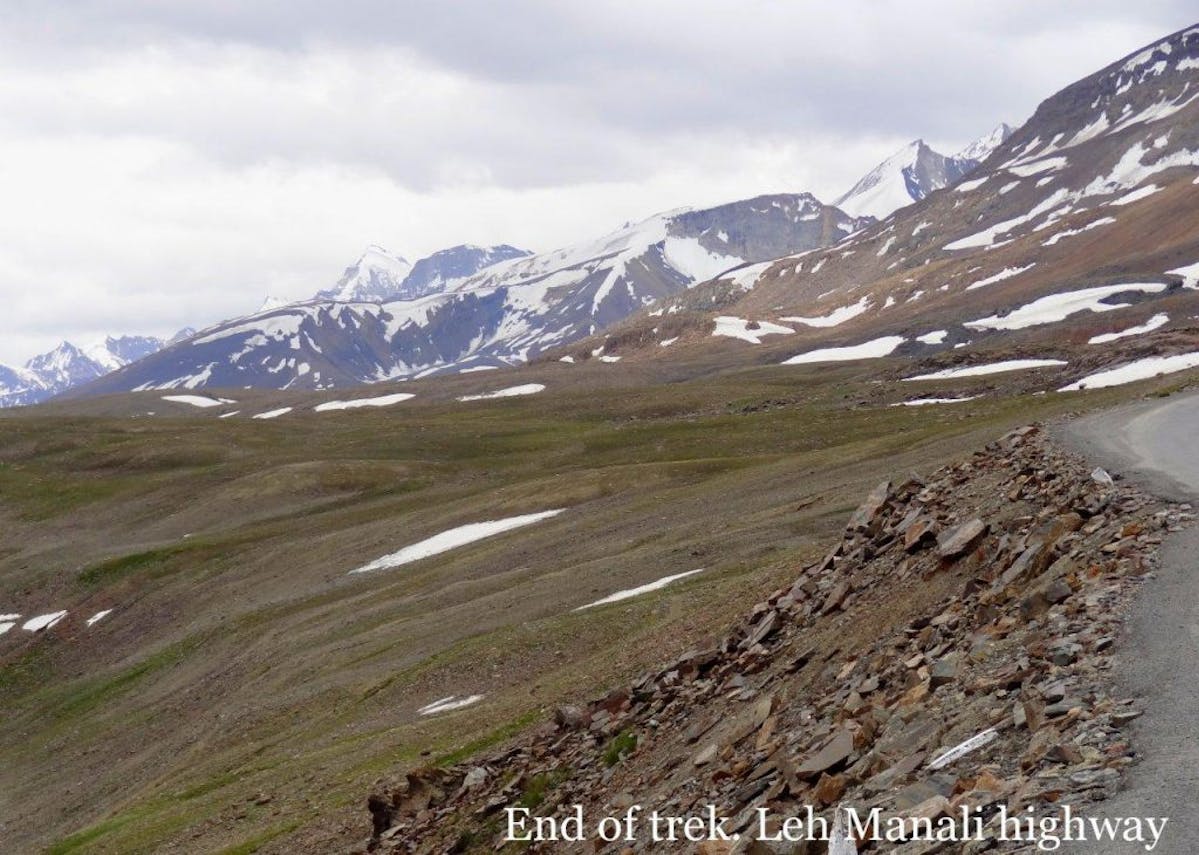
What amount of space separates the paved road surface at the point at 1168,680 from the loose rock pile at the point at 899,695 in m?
0.23

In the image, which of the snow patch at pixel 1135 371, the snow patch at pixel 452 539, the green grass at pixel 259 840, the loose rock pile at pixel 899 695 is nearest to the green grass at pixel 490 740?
the loose rock pile at pixel 899 695

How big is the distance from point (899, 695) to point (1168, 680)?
10.7 feet

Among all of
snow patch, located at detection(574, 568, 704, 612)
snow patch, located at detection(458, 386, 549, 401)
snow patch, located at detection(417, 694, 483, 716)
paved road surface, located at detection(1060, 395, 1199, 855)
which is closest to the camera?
paved road surface, located at detection(1060, 395, 1199, 855)

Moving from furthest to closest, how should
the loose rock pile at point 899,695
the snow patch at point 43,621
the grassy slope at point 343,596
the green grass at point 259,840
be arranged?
the snow patch at point 43,621 < the grassy slope at point 343,596 < the green grass at point 259,840 < the loose rock pile at point 899,695

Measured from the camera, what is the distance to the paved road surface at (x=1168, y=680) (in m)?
8.55

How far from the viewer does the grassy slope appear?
28594mm

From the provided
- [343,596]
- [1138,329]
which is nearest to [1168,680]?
[343,596]

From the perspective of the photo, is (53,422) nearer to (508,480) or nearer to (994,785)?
(508,480)

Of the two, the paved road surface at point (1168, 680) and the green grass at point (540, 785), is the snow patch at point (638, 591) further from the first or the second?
the paved road surface at point (1168, 680)

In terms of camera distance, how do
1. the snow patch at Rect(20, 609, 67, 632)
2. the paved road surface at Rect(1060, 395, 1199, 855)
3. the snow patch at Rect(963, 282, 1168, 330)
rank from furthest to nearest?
1. the snow patch at Rect(963, 282, 1168, 330)
2. the snow patch at Rect(20, 609, 67, 632)
3. the paved road surface at Rect(1060, 395, 1199, 855)

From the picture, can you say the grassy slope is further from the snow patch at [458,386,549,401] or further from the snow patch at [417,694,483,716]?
the snow patch at [458,386,549,401]

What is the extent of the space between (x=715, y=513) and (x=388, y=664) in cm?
1727

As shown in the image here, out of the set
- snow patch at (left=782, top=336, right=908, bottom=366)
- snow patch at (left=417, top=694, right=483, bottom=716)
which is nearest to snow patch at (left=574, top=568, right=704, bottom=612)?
snow patch at (left=417, top=694, right=483, bottom=716)

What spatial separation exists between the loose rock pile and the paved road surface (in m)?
0.23
